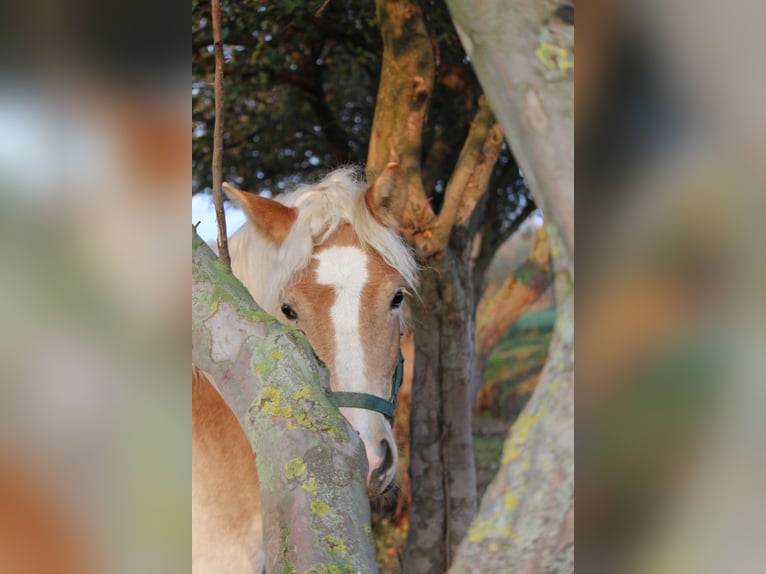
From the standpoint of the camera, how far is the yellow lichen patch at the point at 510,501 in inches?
49.9

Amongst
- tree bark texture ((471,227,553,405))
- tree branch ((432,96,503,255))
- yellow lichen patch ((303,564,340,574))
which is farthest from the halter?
tree bark texture ((471,227,553,405))

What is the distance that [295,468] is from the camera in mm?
1447

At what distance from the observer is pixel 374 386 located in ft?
8.15

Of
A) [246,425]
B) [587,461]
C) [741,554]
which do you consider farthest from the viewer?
[246,425]

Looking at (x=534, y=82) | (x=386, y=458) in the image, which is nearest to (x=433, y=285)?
(x=386, y=458)

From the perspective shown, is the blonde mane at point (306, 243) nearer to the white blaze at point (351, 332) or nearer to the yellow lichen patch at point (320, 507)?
the white blaze at point (351, 332)

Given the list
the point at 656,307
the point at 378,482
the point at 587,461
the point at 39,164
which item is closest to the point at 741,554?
the point at 587,461

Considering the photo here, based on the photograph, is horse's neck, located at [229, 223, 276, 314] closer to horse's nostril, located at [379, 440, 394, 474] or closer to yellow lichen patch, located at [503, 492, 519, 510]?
horse's nostril, located at [379, 440, 394, 474]

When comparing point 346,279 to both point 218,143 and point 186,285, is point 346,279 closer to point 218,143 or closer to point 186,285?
point 218,143

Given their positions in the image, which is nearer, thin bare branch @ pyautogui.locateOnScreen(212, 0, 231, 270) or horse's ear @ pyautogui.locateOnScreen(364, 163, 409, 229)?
thin bare branch @ pyautogui.locateOnScreen(212, 0, 231, 270)

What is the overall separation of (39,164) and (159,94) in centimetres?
23

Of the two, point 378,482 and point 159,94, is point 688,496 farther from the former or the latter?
point 378,482

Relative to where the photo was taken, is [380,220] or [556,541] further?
[380,220]

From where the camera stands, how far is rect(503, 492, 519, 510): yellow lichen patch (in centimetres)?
127
